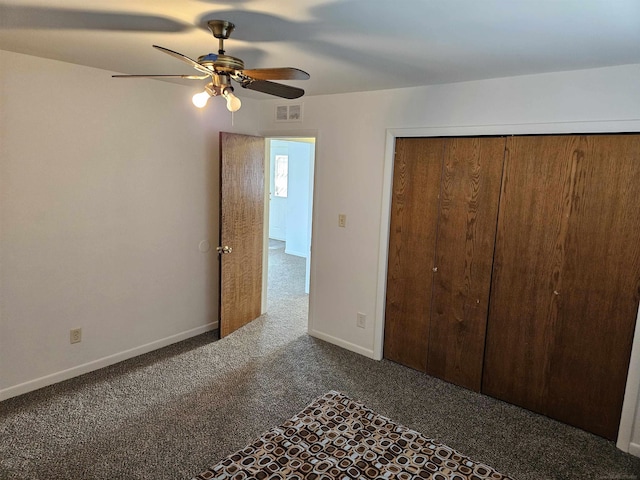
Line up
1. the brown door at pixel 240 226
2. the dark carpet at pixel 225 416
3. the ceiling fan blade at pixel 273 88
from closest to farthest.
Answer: the ceiling fan blade at pixel 273 88
the dark carpet at pixel 225 416
the brown door at pixel 240 226

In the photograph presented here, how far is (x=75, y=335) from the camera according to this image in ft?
10.9

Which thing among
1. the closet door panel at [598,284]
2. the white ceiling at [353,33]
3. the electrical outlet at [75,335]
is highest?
the white ceiling at [353,33]

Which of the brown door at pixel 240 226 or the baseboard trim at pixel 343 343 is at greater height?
the brown door at pixel 240 226

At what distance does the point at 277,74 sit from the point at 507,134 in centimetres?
182

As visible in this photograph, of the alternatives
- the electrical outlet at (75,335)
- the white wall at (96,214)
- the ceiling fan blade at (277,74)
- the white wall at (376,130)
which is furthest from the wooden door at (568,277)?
the electrical outlet at (75,335)

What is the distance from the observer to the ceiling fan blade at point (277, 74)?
6.35 feet

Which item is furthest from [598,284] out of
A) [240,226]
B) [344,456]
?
[240,226]

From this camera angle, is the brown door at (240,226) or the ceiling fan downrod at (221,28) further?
the brown door at (240,226)

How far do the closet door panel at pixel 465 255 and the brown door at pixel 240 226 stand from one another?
6.33ft

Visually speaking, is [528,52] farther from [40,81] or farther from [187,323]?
[187,323]

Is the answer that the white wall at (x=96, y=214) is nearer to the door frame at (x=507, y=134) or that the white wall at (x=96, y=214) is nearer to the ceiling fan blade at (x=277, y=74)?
the door frame at (x=507, y=134)

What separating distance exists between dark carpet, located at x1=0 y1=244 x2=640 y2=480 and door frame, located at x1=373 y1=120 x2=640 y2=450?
7.0 inches

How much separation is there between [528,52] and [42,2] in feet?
7.80

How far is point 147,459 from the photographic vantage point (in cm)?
245
